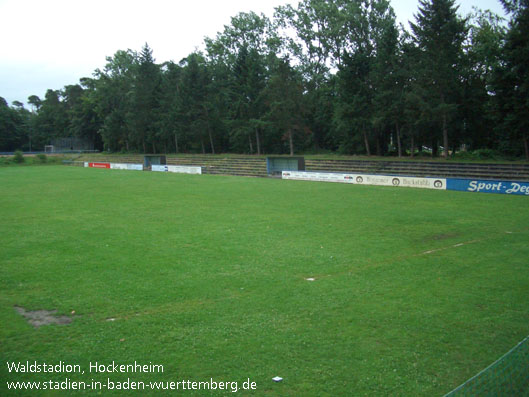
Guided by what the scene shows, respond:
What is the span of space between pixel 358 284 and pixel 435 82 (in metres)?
32.7

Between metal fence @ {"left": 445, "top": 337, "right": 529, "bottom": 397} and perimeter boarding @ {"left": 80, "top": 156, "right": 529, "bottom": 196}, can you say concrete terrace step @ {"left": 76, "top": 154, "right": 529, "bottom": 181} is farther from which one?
metal fence @ {"left": 445, "top": 337, "right": 529, "bottom": 397}

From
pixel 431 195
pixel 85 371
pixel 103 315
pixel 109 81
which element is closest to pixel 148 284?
pixel 103 315

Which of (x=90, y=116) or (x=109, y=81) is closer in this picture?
(x=109, y=81)

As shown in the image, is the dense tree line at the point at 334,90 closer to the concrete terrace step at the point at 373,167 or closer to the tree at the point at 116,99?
the tree at the point at 116,99

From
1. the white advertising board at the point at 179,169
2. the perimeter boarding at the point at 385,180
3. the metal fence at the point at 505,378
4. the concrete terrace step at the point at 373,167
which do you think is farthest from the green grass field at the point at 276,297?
the white advertising board at the point at 179,169

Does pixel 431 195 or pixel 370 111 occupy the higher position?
pixel 370 111

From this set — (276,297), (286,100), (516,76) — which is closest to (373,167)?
(516,76)

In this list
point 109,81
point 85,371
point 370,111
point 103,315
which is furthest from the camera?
point 109,81

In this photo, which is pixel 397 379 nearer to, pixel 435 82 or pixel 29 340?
pixel 29 340

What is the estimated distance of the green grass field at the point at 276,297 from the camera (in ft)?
19.3

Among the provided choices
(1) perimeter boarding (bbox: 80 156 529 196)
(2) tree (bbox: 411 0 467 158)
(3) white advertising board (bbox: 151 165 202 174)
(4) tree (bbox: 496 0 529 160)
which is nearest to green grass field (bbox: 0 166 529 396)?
(1) perimeter boarding (bbox: 80 156 529 196)

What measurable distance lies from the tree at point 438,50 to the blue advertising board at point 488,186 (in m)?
10.1

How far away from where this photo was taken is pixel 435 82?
3666cm

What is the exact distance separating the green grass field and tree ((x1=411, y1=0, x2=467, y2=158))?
20.7 meters
